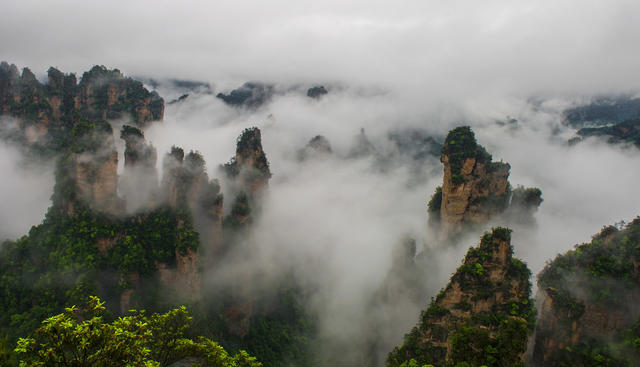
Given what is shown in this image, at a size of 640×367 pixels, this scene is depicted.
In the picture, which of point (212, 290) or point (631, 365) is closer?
point (631, 365)

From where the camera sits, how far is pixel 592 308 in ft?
111

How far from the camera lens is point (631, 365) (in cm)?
2759

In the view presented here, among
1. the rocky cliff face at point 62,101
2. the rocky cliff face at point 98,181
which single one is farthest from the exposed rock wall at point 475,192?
the rocky cliff face at point 62,101

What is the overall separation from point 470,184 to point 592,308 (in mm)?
→ 23338

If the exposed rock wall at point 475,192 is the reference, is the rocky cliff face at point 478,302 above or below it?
below

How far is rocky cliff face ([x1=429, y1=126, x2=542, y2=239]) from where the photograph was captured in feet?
176

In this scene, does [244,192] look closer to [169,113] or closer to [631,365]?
[631,365]

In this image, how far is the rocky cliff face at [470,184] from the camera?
53594 mm

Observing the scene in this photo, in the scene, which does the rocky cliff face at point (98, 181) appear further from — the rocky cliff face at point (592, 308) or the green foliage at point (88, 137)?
the rocky cliff face at point (592, 308)

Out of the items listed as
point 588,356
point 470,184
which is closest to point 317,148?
point 470,184

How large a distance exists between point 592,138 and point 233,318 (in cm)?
11050

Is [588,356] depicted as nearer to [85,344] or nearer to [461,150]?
[461,150]

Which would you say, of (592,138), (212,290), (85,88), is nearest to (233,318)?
(212,290)

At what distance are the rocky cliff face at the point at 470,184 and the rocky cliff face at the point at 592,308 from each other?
1836cm
